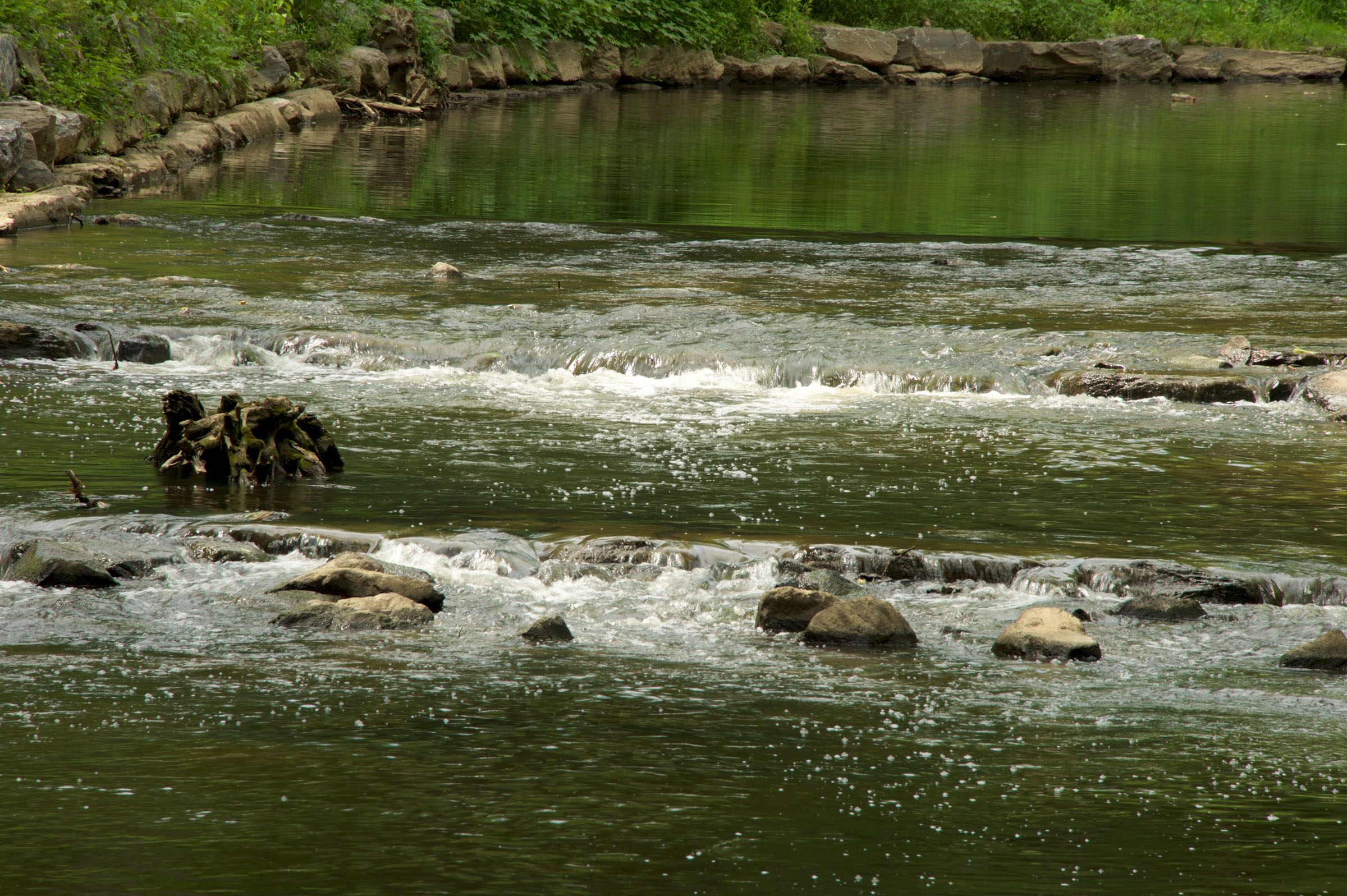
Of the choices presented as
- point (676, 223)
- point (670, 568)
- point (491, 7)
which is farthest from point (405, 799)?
point (491, 7)

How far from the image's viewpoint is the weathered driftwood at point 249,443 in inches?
326

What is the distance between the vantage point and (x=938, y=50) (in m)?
43.6

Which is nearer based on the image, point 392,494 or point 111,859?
point 111,859

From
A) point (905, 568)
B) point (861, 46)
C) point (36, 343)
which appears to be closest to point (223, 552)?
point (905, 568)

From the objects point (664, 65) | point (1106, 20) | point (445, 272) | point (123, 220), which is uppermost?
point (1106, 20)

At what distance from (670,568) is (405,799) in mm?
2730

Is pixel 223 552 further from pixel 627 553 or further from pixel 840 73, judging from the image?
pixel 840 73

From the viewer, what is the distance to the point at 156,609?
20.6ft

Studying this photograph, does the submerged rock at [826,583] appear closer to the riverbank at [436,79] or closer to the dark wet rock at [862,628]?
the dark wet rock at [862,628]

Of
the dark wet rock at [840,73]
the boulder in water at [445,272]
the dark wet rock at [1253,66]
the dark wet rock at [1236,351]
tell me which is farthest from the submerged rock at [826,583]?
the dark wet rock at [1253,66]

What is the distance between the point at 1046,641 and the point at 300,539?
3558 mm

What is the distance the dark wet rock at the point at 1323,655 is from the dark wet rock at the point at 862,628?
1.44 metres

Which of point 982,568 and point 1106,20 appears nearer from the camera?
point 982,568

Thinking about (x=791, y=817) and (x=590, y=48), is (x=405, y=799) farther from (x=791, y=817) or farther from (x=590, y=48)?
(x=590, y=48)
